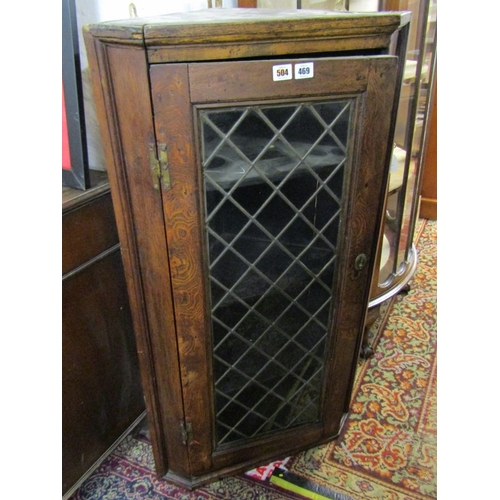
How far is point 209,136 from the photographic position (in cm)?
80

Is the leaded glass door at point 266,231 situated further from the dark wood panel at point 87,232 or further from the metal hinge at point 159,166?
the dark wood panel at point 87,232

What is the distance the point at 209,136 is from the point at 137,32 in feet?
0.66

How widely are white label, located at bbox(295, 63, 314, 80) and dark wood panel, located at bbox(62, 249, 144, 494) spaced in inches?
25.5

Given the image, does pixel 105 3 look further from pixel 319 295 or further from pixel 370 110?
pixel 319 295

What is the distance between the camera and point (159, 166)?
2.63 ft

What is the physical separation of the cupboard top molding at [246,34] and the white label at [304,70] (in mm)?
25

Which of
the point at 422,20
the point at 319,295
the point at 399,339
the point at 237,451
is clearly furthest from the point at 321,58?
the point at 399,339

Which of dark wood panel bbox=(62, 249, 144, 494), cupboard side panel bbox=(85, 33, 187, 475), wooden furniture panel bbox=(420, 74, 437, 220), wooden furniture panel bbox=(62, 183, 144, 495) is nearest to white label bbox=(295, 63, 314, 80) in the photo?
cupboard side panel bbox=(85, 33, 187, 475)

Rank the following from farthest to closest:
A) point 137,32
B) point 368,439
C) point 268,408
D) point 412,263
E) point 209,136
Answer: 1. point 412,263
2. point 368,439
3. point 268,408
4. point 209,136
5. point 137,32

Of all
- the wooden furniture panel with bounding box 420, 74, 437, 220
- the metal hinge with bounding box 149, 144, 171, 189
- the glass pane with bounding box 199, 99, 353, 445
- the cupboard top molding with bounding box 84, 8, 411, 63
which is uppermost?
the cupboard top molding with bounding box 84, 8, 411, 63

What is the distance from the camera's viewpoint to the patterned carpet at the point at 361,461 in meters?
1.23

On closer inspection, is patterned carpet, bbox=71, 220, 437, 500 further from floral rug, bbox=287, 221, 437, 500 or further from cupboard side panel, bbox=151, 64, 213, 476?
cupboard side panel, bbox=151, 64, 213, 476

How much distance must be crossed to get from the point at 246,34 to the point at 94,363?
0.88m

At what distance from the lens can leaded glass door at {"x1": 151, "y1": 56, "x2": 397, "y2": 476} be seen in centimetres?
79
